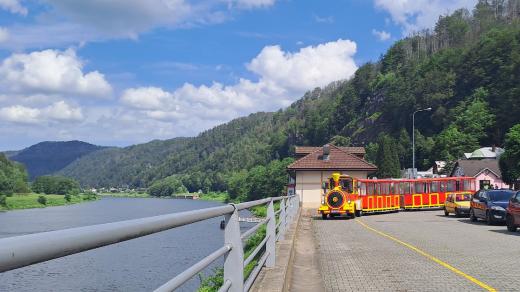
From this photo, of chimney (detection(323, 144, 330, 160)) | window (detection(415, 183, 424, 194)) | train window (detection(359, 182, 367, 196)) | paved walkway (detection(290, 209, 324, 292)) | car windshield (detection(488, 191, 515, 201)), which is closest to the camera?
paved walkway (detection(290, 209, 324, 292))

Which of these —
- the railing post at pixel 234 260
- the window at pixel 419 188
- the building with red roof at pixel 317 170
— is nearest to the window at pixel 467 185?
the window at pixel 419 188

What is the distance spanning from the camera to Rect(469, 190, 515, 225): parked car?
2508cm

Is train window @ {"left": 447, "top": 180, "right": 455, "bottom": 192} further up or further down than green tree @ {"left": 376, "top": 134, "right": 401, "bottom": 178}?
further down

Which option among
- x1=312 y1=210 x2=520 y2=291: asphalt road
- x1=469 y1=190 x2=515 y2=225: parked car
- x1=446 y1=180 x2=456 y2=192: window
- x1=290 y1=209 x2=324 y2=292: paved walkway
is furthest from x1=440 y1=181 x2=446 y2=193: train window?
x1=290 y1=209 x2=324 y2=292: paved walkway

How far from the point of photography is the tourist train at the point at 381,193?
111ft

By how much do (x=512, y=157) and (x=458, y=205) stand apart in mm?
39556

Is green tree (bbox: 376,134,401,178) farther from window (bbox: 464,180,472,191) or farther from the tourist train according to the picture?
the tourist train

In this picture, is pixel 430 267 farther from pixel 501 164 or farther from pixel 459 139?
pixel 459 139

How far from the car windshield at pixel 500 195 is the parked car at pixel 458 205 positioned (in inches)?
190

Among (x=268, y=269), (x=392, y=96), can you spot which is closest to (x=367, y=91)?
(x=392, y=96)

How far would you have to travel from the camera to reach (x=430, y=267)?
1165cm

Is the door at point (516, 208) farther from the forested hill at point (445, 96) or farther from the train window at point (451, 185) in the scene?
the forested hill at point (445, 96)

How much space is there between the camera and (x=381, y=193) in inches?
1563

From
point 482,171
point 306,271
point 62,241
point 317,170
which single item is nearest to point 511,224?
point 306,271
